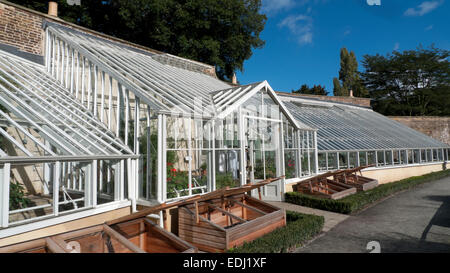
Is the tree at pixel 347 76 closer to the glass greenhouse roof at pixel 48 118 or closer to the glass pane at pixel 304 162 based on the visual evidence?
the glass pane at pixel 304 162

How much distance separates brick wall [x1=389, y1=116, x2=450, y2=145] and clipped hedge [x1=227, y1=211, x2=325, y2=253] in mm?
26260

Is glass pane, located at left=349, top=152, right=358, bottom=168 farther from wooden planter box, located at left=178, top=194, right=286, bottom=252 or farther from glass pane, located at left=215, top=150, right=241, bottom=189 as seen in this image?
wooden planter box, located at left=178, top=194, right=286, bottom=252

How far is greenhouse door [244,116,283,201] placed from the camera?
9.86m

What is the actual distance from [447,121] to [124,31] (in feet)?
110

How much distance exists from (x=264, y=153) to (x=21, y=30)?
10.4 meters

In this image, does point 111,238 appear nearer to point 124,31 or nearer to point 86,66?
point 86,66

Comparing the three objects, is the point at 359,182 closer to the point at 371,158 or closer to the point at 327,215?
the point at 371,158

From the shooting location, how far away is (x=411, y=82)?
36.2 meters

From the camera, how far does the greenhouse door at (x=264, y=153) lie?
986 centimetres

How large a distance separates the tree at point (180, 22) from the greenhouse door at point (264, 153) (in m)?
15.7

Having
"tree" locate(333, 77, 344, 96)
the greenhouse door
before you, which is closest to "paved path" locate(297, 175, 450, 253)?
the greenhouse door

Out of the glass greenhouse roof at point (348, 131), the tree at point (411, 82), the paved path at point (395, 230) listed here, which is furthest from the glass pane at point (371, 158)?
the tree at point (411, 82)
